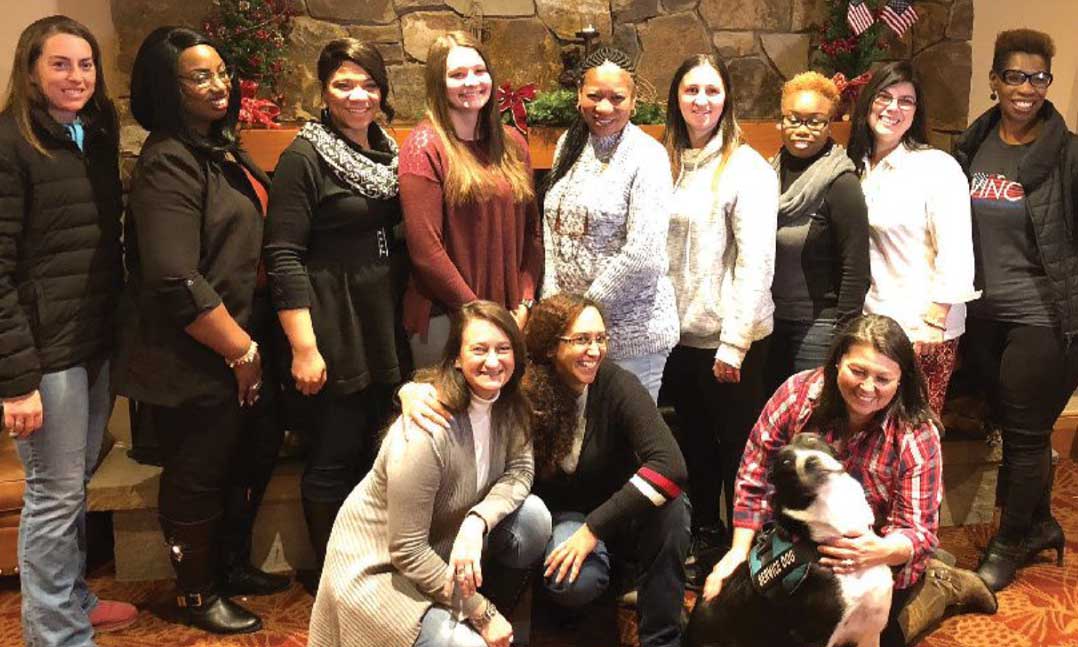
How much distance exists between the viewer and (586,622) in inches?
97.7

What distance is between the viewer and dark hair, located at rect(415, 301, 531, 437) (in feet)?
6.32

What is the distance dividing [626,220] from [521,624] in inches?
36.9

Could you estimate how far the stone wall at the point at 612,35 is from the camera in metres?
3.64

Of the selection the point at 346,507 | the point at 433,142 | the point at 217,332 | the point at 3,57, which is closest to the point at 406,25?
the point at 3,57

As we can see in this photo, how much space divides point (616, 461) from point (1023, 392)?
115 cm

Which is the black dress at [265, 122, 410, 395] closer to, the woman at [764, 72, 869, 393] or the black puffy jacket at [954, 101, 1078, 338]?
the woman at [764, 72, 869, 393]

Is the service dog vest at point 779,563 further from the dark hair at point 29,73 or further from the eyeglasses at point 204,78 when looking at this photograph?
the dark hair at point 29,73

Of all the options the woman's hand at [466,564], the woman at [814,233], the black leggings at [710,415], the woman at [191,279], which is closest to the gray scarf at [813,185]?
the woman at [814,233]

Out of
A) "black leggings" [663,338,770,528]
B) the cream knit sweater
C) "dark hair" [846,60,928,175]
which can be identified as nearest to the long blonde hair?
the cream knit sweater

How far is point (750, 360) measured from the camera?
2514 millimetres

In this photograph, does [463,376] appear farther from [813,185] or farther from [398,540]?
[813,185]

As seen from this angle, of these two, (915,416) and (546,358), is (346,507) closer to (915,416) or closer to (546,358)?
(546,358)

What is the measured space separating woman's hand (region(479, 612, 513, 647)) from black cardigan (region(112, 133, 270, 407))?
802 mm

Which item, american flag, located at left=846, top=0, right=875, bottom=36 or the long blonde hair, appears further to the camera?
american flag, located at left=846, top=0, right=875, bottom=36
